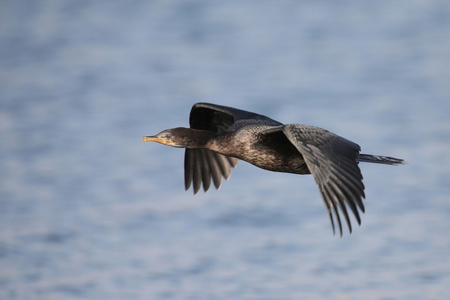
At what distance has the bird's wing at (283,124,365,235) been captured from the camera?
→ 7.73 metres

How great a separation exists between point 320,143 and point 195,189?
9.75 feet

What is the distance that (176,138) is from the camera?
9297mm

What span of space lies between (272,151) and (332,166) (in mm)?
1135

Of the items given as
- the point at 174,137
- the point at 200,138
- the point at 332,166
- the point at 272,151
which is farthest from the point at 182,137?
the point at 332,166

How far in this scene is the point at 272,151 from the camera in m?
8.96

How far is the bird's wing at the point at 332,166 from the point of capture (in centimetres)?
773

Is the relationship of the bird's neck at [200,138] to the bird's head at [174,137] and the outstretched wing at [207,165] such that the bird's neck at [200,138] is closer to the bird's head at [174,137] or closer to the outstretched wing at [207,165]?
the bird's head at [174,137]

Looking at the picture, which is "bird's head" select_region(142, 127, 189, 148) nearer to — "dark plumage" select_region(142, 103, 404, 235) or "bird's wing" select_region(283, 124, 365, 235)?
"dark plumage" select_region(142, 103, 404, 235)

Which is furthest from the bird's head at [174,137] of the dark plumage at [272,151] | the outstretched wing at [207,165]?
the outstretched wing at [207,165]

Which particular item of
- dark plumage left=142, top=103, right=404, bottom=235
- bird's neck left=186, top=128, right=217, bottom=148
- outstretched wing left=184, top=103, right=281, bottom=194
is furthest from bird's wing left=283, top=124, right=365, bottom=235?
outstretched wing left=184, top=103, right=281, bottom=194

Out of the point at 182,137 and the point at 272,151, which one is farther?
the point at 182,137

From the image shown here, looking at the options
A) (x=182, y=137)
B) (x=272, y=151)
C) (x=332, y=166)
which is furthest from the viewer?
(x=182, y=137)

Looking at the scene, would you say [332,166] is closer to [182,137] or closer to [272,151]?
[272,151]

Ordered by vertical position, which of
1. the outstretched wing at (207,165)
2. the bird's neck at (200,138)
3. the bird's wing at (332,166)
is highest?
the outstretched wing at (207,165)
